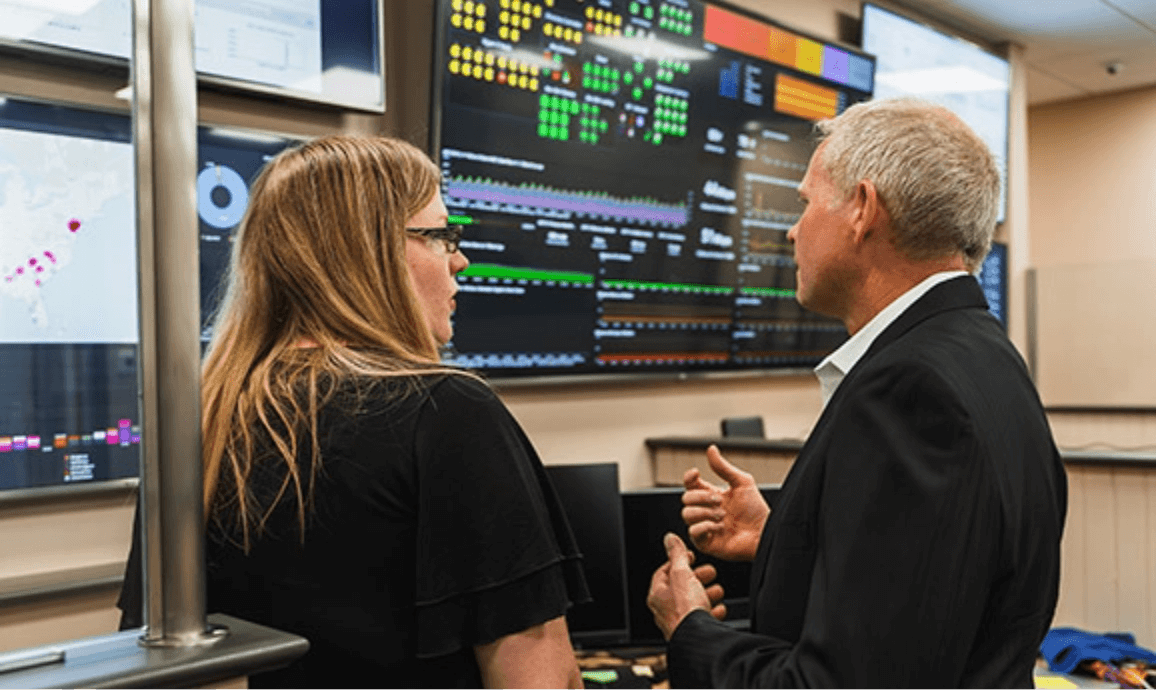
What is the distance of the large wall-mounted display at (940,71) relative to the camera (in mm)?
4109

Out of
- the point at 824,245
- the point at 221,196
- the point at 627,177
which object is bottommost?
the point at 824,245

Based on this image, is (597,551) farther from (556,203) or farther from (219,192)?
(219,192)

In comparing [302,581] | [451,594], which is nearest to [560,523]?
[451,594]

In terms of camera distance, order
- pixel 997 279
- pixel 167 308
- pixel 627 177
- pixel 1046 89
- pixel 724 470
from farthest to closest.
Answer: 1. pixel 1046 89
2. pixel 997 279
3. pixel 627 177
4. pixel 724 470
5. pixel 167 308

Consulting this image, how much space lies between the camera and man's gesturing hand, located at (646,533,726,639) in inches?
55.2

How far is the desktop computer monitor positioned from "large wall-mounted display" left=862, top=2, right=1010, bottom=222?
2186mm

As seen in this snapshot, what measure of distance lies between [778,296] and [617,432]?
0.80m

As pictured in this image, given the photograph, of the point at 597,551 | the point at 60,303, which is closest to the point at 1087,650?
the point at 597,551

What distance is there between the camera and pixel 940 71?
14.7ft

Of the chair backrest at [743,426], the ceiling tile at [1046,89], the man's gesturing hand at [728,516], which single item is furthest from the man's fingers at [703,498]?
the ceiling tile at [1046,89]

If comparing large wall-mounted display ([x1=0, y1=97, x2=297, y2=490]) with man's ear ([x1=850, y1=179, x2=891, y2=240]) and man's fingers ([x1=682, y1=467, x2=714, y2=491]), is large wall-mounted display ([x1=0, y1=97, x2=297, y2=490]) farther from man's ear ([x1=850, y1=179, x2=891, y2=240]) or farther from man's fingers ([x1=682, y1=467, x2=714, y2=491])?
man's ear ([x1=850, y1=179, x2=891, y2=240])

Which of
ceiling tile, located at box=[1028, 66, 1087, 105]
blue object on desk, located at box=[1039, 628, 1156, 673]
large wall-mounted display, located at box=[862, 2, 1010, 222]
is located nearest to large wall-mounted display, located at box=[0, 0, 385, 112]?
blue object on desk, located at box=[1039, 628, 1156, 673]

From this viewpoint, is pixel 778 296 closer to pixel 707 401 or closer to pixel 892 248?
pixel 707 401

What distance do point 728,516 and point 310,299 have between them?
28.8 inches
